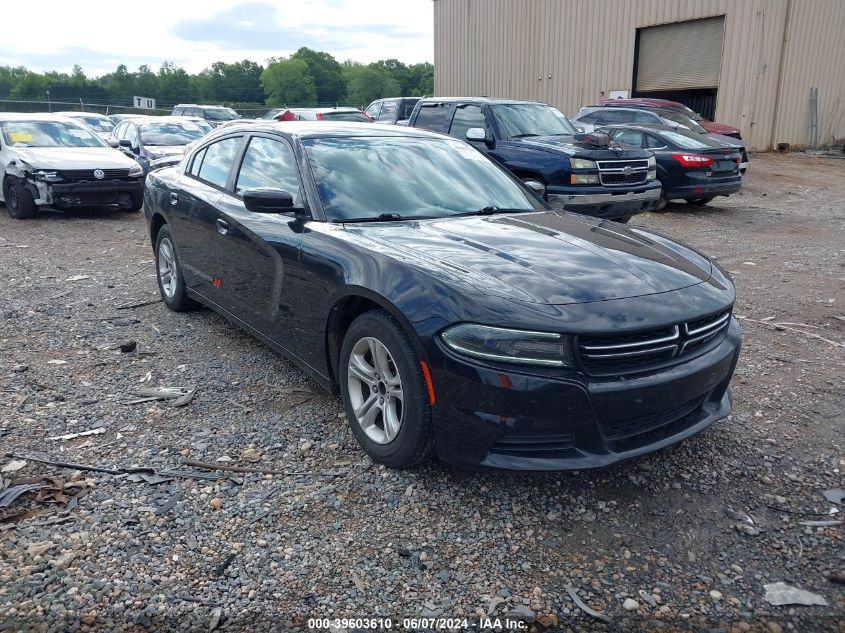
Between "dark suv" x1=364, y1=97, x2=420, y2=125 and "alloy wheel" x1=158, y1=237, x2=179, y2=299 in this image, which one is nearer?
"alloy wheel" x1=158, y1=237, x2=179, y2=299

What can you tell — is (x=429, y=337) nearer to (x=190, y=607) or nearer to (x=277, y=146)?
(x=190, y=607)

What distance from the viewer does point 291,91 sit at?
8431 cm

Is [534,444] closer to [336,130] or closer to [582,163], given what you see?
[336,130]

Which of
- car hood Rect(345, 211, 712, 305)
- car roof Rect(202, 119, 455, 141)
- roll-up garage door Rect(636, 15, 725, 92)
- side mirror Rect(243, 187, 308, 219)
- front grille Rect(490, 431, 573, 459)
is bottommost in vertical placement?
front grille Rect(490, 431, 573, 459)

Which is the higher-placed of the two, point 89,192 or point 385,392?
point 89,192

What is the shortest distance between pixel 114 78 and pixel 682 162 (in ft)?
291

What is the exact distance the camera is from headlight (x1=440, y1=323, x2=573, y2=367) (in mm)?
2795

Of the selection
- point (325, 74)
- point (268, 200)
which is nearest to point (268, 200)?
point (268, 200)

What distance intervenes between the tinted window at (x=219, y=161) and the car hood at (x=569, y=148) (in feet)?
17.6

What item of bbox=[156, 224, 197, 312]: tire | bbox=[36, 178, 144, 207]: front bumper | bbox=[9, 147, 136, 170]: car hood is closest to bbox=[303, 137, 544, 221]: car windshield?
bbox=[156, 224, 197, 312]: tire

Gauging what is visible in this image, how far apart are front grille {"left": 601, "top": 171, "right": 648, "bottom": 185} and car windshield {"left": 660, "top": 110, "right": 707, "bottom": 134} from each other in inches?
231

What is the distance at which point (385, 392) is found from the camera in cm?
333

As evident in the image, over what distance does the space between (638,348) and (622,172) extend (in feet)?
23.9

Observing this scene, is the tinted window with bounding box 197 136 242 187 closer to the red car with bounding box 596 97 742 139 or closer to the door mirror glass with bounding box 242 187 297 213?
the door mirror glass with bounding box 242 187 297 213
